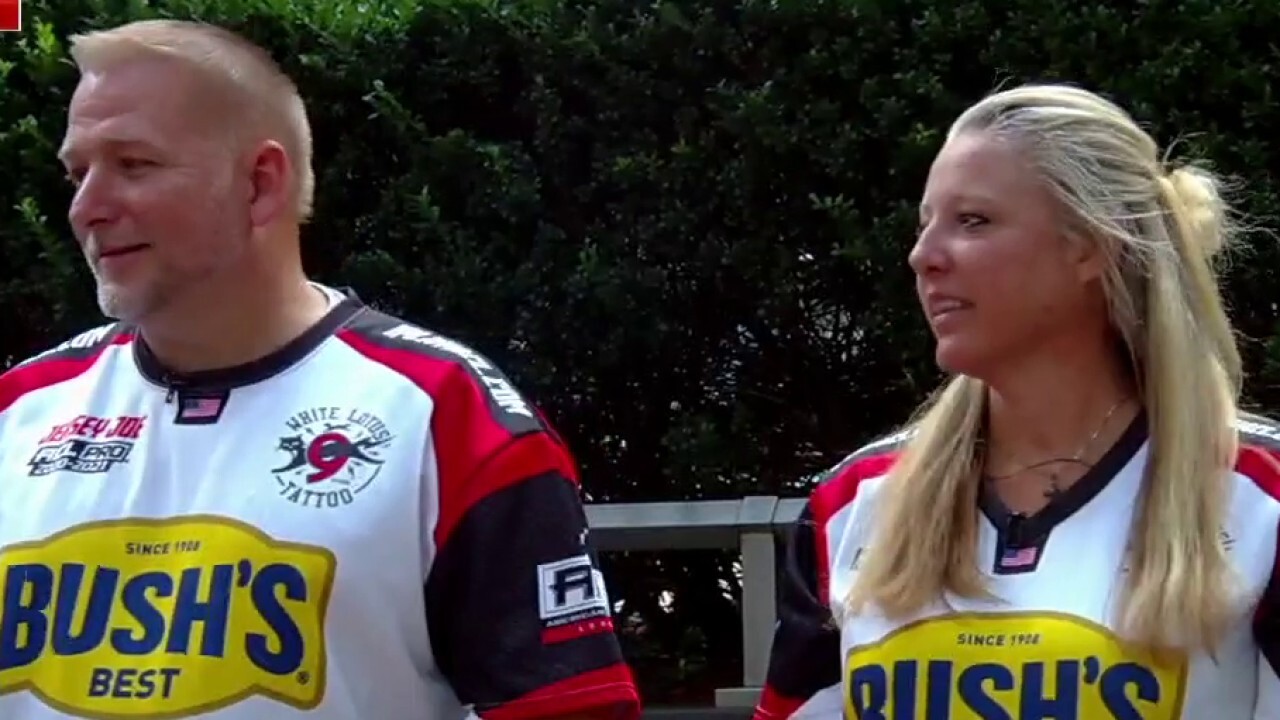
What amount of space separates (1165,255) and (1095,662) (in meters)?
0.61

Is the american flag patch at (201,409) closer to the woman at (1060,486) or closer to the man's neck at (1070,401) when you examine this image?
the woman at (1060,486)

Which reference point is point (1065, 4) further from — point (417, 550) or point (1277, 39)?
point (417, 550)

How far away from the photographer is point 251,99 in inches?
107

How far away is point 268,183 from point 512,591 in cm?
67

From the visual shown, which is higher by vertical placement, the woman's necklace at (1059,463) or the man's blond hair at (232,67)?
the man's blond hair at (232,67)

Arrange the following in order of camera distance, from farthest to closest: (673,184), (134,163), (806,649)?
(673,184) → (806,649) → (134,163)

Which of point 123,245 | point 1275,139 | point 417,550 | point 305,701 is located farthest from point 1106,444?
point 1275,139

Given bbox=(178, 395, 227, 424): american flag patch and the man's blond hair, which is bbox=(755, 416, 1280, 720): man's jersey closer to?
bbox=(178, 395, 227, 424): american flag patch

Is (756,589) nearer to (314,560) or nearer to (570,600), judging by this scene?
(570,600)

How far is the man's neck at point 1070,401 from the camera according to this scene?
2.79 metres

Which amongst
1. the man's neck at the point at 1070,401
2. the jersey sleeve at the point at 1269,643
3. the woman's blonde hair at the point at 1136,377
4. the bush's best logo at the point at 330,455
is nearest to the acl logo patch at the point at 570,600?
the bush's best logo at the point at 330,455

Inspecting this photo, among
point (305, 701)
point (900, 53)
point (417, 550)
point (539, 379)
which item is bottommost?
point (539, 379)

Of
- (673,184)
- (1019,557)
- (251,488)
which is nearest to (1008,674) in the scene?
(1019,557)

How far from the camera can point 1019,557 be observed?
8.88 feet
